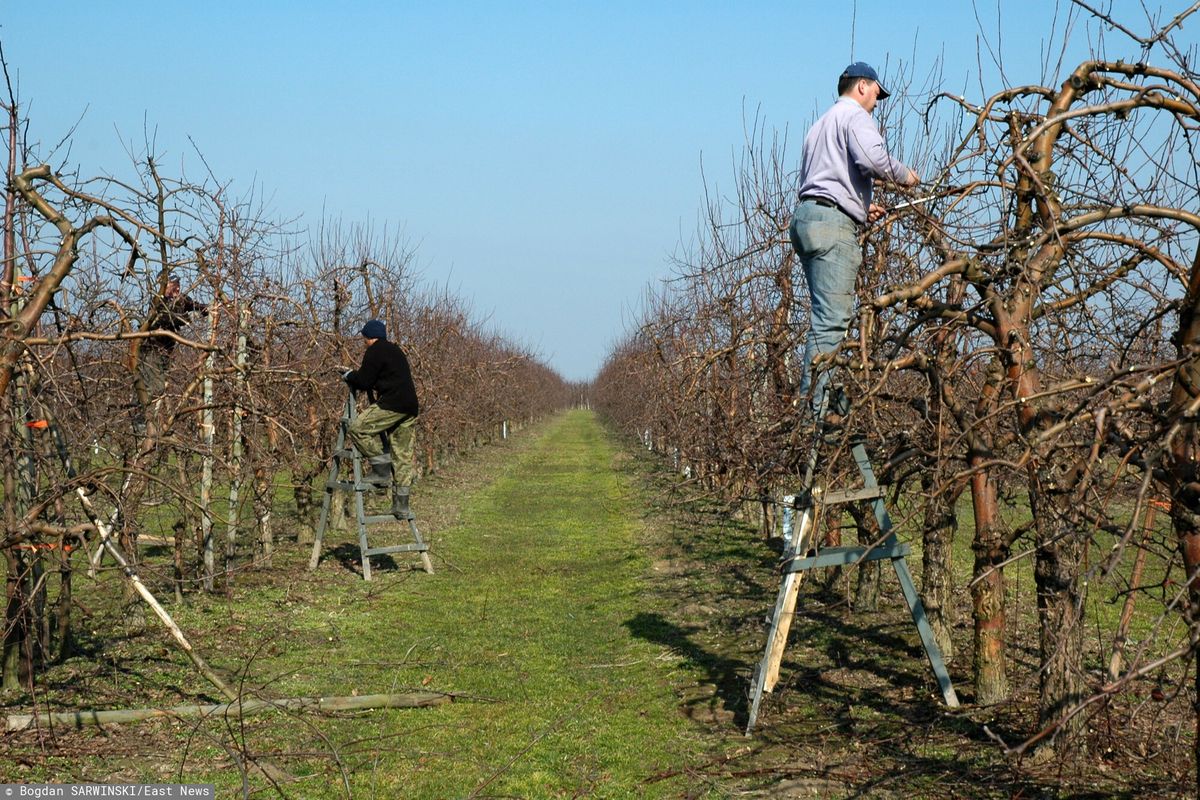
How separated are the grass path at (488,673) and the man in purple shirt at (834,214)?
2011 millimetres

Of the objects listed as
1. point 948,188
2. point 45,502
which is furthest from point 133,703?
point 948,188

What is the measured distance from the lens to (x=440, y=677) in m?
6.58

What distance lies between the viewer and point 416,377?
16656 millimetres

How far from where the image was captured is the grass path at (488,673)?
4.80 m

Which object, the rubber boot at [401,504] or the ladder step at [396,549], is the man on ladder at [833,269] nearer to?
the ladder step at [396,549]

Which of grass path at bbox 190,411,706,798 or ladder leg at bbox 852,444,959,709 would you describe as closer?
grass path at bbox 190,411,706,798

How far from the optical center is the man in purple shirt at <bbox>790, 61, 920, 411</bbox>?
4945mm

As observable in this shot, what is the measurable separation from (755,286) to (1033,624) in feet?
16.0

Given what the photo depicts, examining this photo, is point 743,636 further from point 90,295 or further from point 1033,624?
point 90,295

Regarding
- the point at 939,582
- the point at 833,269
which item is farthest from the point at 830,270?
the point at 939,582

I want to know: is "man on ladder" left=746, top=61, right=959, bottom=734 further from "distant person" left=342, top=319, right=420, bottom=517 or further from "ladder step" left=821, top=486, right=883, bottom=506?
"distant person" left=342, top=319, right=420, bottom=517

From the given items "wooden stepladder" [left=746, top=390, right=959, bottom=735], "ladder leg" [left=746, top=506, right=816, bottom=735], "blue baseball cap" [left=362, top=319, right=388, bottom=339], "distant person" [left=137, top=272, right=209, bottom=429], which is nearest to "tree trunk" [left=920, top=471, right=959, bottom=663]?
"wooden stepladder" [left=746, top=390, right=959, bottom=735]

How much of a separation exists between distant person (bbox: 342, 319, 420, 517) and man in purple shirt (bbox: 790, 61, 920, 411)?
5.47m

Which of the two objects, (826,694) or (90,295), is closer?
(826,694)
